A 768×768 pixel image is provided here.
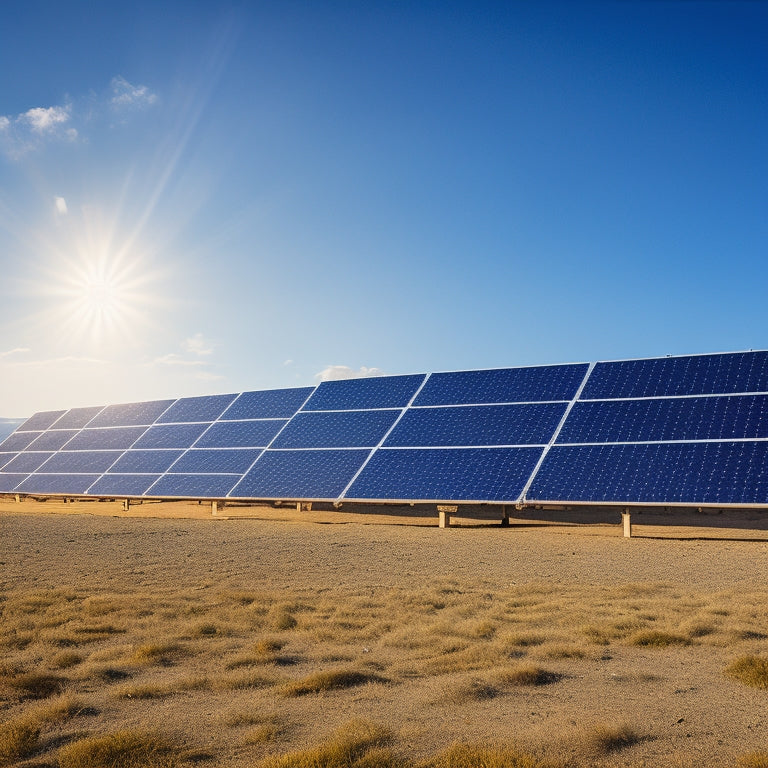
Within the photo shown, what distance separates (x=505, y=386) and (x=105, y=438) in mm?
25286

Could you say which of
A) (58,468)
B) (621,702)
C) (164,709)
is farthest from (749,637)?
(58,468)

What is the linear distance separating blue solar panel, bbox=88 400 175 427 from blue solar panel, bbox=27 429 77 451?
1564 millimetres

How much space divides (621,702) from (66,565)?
13367 millimetres

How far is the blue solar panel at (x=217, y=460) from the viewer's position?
31484 millimetres

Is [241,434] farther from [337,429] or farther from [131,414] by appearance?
[131,414]

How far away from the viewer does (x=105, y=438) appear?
43.1 meters

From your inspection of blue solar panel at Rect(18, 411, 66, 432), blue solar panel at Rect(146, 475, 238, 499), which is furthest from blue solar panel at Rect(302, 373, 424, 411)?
blue solar panel at Rect(18, 411, 66, 432)

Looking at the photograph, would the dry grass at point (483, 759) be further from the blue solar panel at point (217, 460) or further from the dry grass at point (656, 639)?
the blue solar panel at point (217, 460)

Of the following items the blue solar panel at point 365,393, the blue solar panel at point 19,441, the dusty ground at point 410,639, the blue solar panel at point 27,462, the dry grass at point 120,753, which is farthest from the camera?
the blue solar panel at point 19,441

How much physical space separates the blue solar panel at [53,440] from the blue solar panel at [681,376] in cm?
3308

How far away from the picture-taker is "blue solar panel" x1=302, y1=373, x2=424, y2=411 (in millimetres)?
31859

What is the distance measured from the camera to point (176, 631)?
10.6 m

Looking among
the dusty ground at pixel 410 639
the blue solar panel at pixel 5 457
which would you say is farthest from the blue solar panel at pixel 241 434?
the blue solar panel at pixel 5 457

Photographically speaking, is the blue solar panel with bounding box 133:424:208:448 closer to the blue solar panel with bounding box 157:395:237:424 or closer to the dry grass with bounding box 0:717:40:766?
the blue solar panel with bounding box 157:395:237:424
